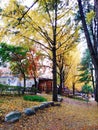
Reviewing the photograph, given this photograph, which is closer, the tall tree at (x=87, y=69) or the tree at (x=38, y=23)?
the tree at (x=38, y=23)

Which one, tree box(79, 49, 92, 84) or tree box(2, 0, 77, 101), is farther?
tree box(79, 49, 92, 84)

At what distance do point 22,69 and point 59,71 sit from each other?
31.0 feet

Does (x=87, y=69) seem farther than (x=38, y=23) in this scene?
Yes

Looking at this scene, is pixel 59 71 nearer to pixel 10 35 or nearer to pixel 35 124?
pixel 10 35

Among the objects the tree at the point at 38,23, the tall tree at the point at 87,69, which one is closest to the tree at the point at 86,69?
the tall tree at the point at 87,69

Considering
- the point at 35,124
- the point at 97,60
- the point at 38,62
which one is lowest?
the point at 35,124

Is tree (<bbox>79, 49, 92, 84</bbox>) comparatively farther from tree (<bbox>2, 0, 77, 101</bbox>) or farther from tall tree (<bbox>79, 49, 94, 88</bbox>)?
tree (<bbox>2, 0, 77, 101</bbox>)

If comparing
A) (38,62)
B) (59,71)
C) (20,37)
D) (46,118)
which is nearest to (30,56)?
(38,62)

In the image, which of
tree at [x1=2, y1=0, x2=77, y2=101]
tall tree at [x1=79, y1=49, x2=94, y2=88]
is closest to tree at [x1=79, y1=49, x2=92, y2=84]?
tall tree at [x1=79, y1=49, x2=94, y2=88]

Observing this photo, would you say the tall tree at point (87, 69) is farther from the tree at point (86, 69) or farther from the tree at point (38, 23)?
the tree at point (38, 23)

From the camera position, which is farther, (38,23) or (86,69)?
(86,69)

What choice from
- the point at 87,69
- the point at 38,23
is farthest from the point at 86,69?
the point at 38,23

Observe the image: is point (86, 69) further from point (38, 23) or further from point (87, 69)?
point (38, 23)

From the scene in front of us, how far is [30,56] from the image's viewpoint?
100ft
